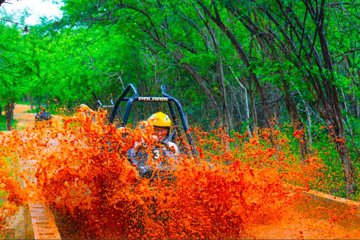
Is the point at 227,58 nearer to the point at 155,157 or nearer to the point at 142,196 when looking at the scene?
the point at 155,157

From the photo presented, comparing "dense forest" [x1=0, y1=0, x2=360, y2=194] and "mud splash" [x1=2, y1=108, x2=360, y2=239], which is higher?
"dense forest" [x1=0, y1=0, x2=360, y2=194]

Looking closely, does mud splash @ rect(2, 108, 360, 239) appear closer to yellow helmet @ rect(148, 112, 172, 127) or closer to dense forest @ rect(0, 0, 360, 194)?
yellow helmet @ rect(148, 112, 172, 127)

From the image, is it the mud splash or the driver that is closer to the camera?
the mud splash

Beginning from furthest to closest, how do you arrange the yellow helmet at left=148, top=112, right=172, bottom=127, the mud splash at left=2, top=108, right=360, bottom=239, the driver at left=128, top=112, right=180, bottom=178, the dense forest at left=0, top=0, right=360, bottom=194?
→ the dense forest at left=0, top=0, right=360, bottom=194 < the yellow helmet at left=148, top=112, right=172, bottom=127 < the driver at left=128, top=112, right=180, bottom=178 < the mud splash at left=2, top=108, right=360, bottom=239

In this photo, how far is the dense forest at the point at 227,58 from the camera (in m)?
11.2

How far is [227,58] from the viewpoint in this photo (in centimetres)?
2311

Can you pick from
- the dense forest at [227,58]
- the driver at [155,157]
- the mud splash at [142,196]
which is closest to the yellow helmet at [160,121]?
the driver at [155,157]

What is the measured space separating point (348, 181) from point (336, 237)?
3280mm

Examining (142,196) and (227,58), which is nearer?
(142,196)

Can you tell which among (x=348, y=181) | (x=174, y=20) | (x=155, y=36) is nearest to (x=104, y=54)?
(x=155, y=36)

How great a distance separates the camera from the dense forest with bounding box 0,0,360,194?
11219mm

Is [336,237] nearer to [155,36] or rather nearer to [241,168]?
[241,168]

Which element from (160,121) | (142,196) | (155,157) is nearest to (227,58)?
(160,121)

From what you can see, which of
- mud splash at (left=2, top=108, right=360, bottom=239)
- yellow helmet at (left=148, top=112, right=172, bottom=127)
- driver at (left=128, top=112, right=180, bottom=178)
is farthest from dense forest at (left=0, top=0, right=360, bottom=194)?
mud splash at (left=2, top=108, right=360, bottom=239)
